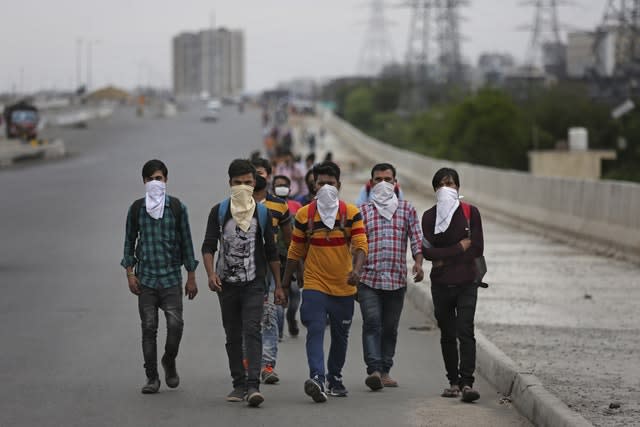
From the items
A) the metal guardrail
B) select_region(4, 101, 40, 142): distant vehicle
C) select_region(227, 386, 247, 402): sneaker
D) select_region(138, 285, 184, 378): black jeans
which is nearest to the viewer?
select_region(227, 386, 247, 402): sneaker

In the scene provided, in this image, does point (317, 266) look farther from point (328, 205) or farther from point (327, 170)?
point (327, 170)

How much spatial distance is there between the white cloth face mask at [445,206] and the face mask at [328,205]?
2.45ft

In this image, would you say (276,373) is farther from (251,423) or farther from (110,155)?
(110,155)

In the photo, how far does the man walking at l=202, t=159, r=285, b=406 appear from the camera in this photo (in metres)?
9.09

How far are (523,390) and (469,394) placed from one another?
0.38 meters

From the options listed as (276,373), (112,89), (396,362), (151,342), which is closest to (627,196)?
(396,362)

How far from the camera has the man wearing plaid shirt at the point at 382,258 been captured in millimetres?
9664

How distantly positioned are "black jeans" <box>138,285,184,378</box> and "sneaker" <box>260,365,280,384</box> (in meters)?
0.90

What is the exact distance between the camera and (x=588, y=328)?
13.0 m

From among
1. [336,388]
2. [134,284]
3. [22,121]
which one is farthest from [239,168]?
[22,121]

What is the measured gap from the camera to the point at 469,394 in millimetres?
9195

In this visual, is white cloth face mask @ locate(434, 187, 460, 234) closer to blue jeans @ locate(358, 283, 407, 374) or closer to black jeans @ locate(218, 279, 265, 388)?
blue jeans @ locate(358, 283, 407, 374)

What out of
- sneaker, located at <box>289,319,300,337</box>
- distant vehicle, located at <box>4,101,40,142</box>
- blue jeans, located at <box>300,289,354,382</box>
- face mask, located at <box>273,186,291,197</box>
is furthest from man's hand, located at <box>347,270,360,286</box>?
distant vehicle, located at <box>4,101,40,142</box>

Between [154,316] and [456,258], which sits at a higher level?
[456,258]
